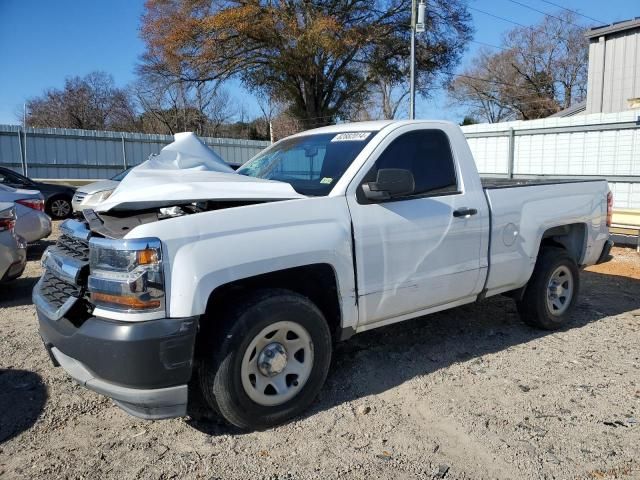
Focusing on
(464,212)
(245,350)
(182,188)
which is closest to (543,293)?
(464,212)

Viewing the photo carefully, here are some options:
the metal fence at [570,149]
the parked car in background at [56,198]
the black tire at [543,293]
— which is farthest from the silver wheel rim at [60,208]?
the black tire at [543,293]

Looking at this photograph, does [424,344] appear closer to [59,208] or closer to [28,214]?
[28,214]

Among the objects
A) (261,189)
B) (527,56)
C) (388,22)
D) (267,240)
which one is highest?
(527,56)

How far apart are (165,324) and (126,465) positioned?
0.85 m

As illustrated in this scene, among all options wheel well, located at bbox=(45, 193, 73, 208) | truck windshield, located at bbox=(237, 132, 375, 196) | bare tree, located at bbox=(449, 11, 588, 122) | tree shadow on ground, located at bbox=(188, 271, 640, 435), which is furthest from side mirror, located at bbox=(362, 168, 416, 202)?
bare tree, located at bbox=(449, 11, 588, 122)

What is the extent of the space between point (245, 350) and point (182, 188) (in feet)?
3.42

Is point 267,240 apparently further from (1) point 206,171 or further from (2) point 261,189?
(1) point 206,171

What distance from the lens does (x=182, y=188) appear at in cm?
336

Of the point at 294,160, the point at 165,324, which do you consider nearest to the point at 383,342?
the point at 294,160

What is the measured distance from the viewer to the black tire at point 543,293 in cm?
520

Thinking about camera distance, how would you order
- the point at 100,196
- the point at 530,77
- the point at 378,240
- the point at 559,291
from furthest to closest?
1. the point at 530,77
2. the point at 559,291
3. the point at 100,196
4. the point at 378,240

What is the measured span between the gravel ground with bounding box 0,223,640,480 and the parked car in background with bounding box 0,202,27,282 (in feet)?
4.40

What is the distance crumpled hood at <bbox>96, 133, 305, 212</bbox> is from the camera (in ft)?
10.9

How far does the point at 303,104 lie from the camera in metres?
29.9
